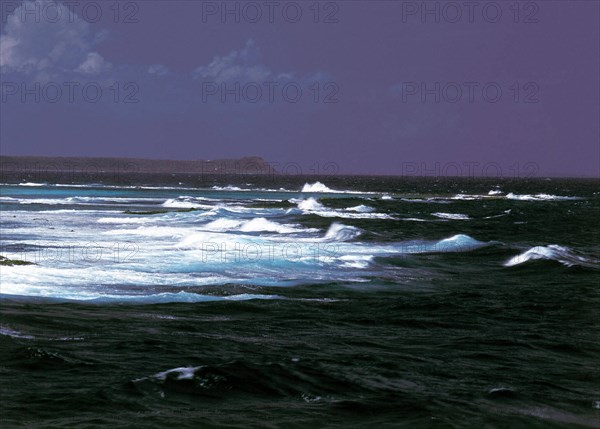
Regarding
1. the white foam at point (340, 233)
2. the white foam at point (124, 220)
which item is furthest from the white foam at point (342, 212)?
the white foam at point (340, 233)

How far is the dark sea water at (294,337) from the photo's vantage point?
38.3 ft

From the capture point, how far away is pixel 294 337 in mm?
16641

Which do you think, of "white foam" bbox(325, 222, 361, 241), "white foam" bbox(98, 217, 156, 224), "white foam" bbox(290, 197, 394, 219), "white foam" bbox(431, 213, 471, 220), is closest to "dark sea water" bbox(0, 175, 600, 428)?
"white foam" bbox(325, 222, 361, 241)

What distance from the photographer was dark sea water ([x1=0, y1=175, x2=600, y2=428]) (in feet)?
38.3

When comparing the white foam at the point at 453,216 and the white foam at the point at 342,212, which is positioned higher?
the white foam at the point at 342,212

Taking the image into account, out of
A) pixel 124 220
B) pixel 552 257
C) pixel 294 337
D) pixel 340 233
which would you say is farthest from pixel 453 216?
pixel 294 337

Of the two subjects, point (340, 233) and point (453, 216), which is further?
point (453, 216)

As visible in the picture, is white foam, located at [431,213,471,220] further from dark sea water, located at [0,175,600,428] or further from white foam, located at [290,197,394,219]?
dark sea water, located at [0,175,600,428]

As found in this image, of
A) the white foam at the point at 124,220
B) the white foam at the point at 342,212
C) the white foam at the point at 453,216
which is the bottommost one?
the white foam at the point at 453,216

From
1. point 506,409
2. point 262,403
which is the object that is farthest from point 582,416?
point 262,403

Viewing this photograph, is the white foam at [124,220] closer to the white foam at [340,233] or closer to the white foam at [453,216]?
the white foam at [340,233]

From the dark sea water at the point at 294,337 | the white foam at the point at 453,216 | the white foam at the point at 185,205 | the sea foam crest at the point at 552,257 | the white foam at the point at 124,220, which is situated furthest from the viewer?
the white foam at the point at 185,205

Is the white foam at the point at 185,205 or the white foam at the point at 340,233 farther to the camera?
the white foam at the point at 185,205

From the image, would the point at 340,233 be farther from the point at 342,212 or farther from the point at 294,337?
the point at 294,337
